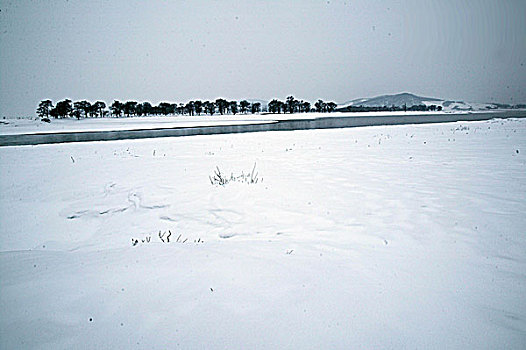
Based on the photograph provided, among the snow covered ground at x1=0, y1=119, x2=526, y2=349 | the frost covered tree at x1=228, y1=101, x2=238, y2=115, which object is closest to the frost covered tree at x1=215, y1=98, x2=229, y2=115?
the frost covered tree at x1=228, y1=101, x2=238, y2=115

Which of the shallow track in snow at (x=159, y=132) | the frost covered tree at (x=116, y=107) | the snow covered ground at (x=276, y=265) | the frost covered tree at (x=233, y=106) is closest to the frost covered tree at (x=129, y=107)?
the frost covered tree at (x=116, y=107)

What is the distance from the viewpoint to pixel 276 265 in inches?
136

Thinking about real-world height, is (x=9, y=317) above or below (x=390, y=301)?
above

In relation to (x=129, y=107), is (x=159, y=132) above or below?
below

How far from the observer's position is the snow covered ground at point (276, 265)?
7.64 feet

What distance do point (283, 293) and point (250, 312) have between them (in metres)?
0.43

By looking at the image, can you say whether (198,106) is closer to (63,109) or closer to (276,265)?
(63,109)

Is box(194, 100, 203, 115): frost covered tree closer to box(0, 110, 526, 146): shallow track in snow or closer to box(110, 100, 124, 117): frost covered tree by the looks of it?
box(110, 100, 124, 117): frost covered tree

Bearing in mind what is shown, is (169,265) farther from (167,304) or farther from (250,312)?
(250,312)

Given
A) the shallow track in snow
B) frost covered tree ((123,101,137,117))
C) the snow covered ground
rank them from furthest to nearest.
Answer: frost covered tree ((123,101,137,117)) < the shallow track in snow < the snow covered ground

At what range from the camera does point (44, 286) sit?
9.63ft

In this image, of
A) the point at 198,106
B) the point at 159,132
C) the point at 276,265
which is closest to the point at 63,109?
the point at 198,106

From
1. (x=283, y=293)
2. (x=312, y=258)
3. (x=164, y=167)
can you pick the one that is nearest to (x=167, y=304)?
(x=283, y=293)

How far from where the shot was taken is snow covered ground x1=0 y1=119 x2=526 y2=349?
2.33 metres
